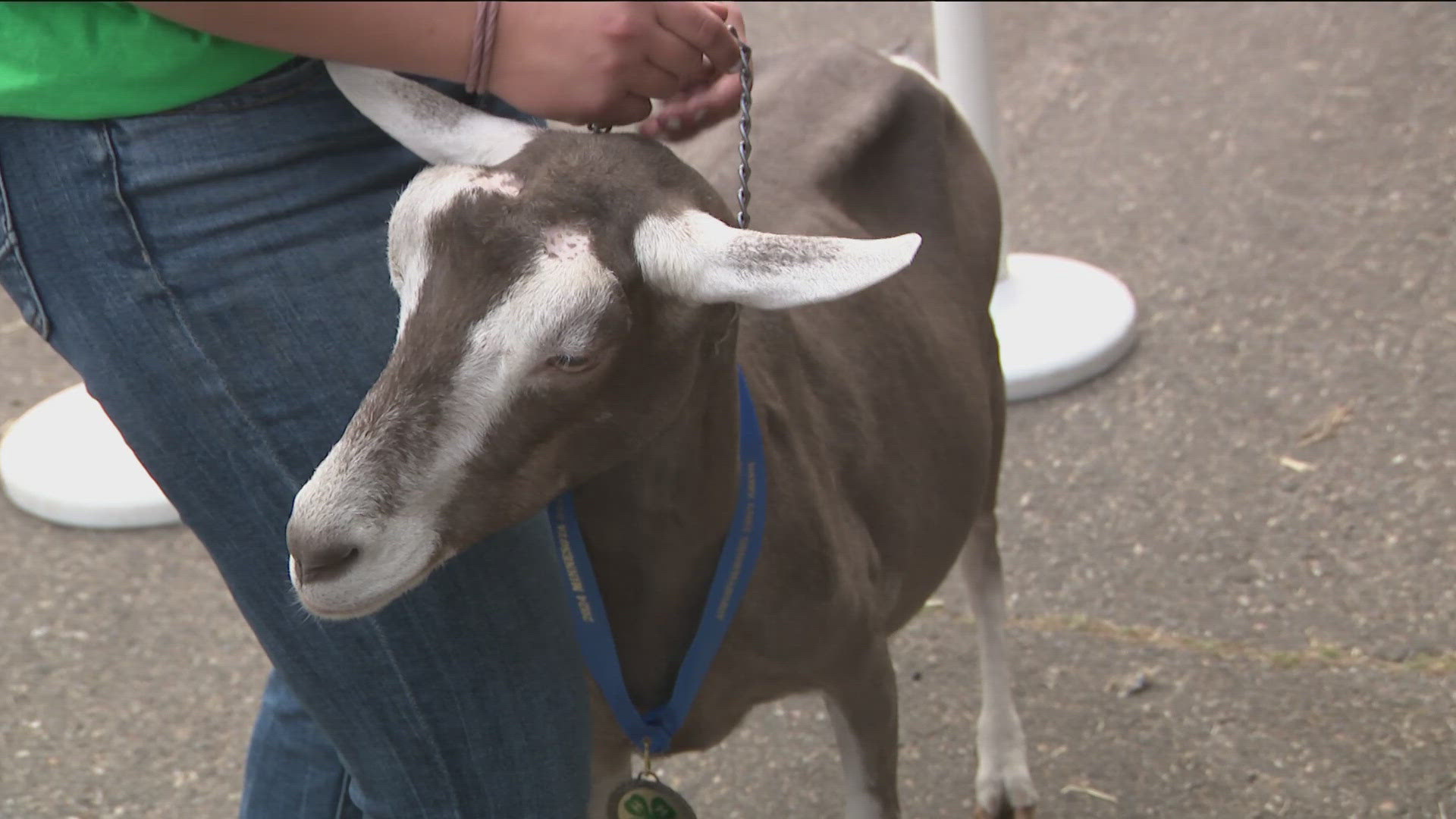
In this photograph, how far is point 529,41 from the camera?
1.75 metres

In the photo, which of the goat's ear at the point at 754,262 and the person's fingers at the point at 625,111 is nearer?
the goat's ear at the point at 754,262

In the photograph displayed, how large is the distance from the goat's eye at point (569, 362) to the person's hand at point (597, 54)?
0.28 m

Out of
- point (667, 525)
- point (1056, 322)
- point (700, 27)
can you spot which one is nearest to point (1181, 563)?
point (1056, 322)

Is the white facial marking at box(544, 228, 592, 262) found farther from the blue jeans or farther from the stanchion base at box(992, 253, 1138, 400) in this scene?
the stanchion base at box(992, 253, 1138, 400)

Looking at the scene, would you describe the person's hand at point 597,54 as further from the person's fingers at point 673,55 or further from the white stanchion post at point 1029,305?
the white stanchion post at point 1029,305

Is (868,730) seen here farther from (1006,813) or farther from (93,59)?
(93,59)

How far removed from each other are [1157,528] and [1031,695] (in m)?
0.69

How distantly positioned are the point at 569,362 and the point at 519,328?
2.9 inches

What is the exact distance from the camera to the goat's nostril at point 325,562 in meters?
1.66

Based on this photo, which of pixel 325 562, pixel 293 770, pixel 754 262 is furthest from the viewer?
pixel 293 770

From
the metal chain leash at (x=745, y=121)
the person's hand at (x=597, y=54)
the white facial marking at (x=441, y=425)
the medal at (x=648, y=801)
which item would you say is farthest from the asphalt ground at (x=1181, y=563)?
the person's hand at (x=597, y=54)

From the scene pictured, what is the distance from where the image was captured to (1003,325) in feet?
15.5

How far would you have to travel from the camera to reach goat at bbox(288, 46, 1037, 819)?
68.7 inches

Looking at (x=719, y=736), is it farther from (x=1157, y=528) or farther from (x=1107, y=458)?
(x=1107, y=458)
